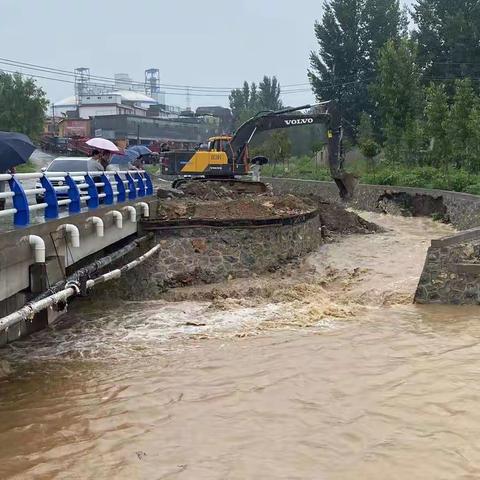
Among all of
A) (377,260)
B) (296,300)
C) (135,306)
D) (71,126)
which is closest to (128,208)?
(135,306)

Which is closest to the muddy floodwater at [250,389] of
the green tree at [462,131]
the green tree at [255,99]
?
the green tree at [462,131]

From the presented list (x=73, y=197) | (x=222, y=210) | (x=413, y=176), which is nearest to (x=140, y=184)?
(x=222, y=210)

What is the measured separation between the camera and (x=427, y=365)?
8922mm

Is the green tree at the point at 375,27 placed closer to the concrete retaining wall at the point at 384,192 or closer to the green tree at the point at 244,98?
the concrete retaining wall at the point at 384,192

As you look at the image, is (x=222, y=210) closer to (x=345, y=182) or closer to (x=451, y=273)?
(x=451, y=273)

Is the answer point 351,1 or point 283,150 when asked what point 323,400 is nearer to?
point 283,150

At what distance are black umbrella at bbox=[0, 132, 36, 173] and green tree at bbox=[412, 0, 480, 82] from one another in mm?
48232

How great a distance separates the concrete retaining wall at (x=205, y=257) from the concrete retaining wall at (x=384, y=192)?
30.6 ft

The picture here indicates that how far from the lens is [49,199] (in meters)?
9.91

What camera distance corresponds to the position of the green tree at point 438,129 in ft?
106

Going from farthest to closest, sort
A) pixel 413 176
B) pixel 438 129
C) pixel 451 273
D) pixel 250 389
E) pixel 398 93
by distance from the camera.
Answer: pixel 398 93 < pixel 438 129 < pixel 413 176 < pixel 451 273 < pixel 250 389

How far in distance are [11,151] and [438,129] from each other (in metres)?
27.8

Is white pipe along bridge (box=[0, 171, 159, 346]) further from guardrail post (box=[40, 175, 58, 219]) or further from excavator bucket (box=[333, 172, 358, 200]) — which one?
excavator bucket (box=[333, 172, 358, 200])

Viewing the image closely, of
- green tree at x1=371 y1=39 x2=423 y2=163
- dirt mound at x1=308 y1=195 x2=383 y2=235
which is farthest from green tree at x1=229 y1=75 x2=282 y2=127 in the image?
dirt mound at x1=308 y1=195 x2=383 y2=235
